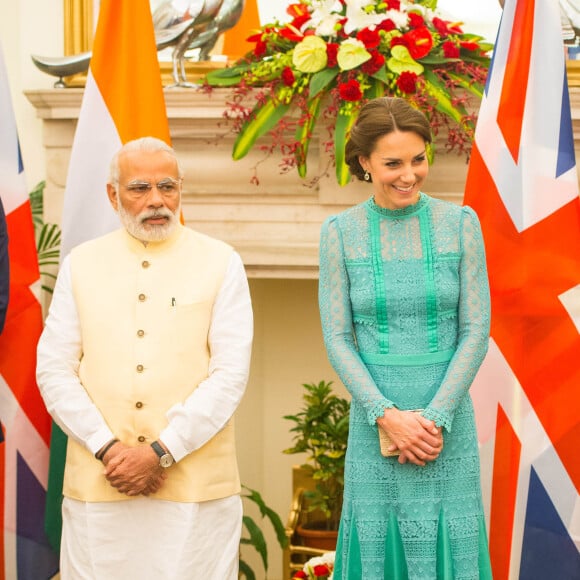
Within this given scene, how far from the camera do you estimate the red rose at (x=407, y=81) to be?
301 cm

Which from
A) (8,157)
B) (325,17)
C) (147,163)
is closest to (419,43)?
(325,17)

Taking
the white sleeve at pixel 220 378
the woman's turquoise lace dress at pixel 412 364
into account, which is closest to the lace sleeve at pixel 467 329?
the woman's turquoise lace dress at pixel 412 364

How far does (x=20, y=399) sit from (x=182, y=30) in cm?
137

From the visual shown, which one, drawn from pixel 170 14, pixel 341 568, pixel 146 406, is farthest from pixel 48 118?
pixel 341 568

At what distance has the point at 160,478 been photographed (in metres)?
2.31

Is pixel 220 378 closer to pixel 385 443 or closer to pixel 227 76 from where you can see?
pixel 385 443

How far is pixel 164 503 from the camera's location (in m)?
2.34

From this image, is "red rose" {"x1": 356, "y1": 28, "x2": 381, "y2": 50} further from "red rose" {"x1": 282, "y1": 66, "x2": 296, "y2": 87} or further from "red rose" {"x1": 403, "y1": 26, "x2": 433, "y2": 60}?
"red rose" {"x1": 282, "y1": 66, "x2": 296, "y2": 87}

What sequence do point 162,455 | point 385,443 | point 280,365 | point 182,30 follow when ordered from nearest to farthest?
point 385,443, point 162,455, point 182,30, point 280,365

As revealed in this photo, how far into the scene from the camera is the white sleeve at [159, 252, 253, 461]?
228 centimetres

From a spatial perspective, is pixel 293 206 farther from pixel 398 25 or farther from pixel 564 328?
pixel 564 328

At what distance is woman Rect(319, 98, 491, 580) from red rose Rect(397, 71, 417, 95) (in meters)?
0.84

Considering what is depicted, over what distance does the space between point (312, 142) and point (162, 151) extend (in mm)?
1036

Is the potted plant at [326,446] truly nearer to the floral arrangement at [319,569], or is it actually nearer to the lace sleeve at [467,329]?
the floral arrangement at [319,569]
